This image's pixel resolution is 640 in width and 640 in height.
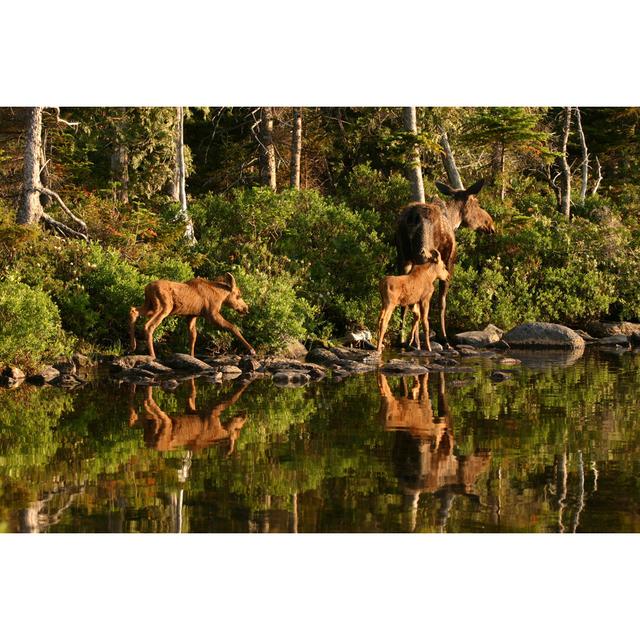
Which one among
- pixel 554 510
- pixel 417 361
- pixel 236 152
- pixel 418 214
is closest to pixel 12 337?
pixel 417 361

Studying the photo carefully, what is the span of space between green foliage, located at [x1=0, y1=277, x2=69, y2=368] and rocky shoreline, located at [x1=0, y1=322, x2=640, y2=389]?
324mm

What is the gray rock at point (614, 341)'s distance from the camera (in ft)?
78.3

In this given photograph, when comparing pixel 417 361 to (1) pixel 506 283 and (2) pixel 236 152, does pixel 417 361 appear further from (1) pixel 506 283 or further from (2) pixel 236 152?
(2) pixel 236 152

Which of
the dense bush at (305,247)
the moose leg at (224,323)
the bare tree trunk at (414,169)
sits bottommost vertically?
the moose leg at (224,323)

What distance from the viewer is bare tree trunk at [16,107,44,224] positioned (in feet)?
72.0

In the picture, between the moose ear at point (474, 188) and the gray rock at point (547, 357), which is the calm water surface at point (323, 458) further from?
the moose ear at point (474, 188)

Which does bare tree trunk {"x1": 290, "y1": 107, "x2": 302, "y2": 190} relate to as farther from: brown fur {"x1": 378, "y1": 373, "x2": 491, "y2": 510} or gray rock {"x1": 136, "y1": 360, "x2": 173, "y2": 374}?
brown fur {"x1": 378, "y1": 373, "x2": 491, "y2": 510}

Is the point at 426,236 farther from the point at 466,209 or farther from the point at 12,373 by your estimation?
the point at 12,373

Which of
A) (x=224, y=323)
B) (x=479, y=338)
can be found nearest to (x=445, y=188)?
(x=479, y=338)

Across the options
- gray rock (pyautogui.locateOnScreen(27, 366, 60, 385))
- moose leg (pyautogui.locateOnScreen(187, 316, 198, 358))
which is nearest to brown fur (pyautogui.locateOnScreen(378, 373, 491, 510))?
moose leg (pyautogui.locateOnScreen(187, 316, 198, 358))

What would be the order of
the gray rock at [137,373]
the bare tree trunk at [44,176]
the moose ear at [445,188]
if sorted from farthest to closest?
the bare tree trunk at [44,176], the moose ear at [445,188], the gray rock at [137,373]

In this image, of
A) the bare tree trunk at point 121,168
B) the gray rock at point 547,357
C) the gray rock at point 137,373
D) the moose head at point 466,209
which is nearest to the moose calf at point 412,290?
the gray rock at point 547,357

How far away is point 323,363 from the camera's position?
62.8ft

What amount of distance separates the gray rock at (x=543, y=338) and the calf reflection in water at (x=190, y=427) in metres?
10.8
